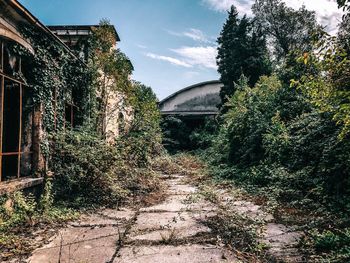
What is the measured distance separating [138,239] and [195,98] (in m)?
24.7

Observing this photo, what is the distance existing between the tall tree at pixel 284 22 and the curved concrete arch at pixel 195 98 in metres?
6.65

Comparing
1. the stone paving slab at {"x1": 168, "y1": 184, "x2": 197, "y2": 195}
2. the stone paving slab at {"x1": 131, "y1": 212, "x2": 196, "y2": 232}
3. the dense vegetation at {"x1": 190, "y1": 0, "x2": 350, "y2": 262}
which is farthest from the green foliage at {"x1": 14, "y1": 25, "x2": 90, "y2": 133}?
the dense vegetation at {"x1": 190, "y1": 0, "x2": 350, "y2": 262}

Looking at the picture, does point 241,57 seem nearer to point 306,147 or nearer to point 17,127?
point 306,147

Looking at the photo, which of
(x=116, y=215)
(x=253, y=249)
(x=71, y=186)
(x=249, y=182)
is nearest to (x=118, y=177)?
(x=71, y=186)

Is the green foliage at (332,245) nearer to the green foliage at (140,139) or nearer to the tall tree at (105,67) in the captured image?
the green foliage at (140,139)

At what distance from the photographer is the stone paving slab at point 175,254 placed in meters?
3.28

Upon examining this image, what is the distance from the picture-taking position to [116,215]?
5.25m

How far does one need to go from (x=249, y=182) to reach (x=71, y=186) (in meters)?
4.52

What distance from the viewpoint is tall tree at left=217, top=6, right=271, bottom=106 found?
66.5 ft

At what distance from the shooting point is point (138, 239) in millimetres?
3959

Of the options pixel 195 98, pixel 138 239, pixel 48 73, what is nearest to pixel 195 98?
pixel 195 98

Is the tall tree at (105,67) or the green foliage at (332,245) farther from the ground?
the tall tree at (105,67)

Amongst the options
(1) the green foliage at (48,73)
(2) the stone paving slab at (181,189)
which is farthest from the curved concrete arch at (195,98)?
(1) the green foliage at (48,73)

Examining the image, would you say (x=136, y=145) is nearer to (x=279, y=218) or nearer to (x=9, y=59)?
(x=9, y=59)
